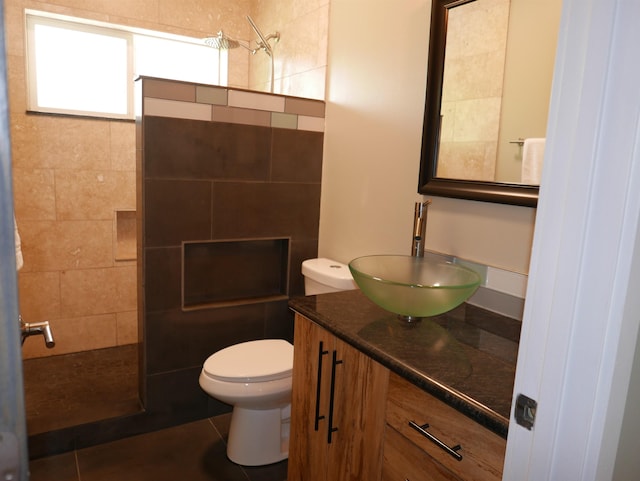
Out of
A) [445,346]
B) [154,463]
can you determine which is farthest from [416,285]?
[154,463]

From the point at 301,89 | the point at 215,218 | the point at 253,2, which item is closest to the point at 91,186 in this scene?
the point at 215,218

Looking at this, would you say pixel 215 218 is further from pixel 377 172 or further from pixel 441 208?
pixel 441 208

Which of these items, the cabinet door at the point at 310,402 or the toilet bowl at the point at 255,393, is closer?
the cabinet door at the point at 310,402

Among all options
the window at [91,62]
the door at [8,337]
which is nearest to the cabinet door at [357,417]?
the door at [8,337]

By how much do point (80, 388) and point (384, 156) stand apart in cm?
199

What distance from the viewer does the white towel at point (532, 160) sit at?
1404 millimetres

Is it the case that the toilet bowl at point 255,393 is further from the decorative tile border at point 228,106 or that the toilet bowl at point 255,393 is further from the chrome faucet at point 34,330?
the chrome faucet at point 34,330

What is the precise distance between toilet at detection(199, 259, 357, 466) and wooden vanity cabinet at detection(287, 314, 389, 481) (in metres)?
0.32

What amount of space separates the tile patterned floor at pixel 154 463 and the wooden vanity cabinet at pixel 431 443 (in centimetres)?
105

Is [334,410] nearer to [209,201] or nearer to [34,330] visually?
[34,330]

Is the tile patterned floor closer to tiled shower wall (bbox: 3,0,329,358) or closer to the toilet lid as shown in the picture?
the toilet lid

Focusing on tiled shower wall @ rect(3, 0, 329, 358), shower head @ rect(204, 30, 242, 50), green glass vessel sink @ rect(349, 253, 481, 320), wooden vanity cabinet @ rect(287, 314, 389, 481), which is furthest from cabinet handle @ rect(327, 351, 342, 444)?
shower head @ rect(204, 30, 242, 50)

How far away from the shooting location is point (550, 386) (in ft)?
2.31

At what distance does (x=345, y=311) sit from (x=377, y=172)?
831 mm
